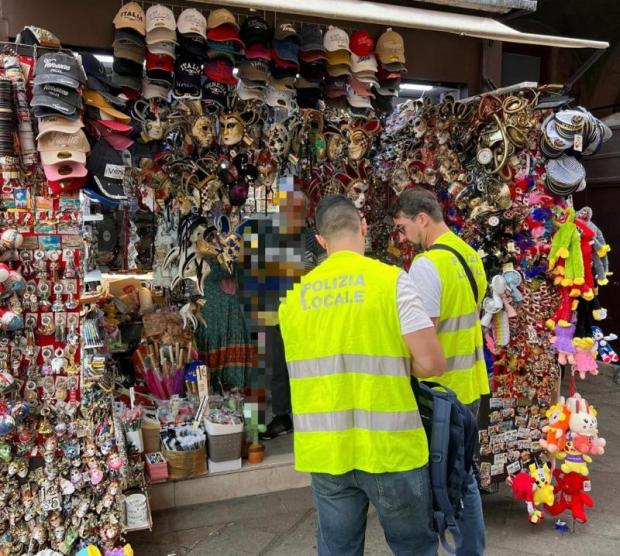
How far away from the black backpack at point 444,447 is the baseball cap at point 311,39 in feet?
8.56

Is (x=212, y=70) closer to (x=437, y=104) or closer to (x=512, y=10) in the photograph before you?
(x=437, y=104)

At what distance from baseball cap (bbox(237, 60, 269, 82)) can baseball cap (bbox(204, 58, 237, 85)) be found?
0.34 feet

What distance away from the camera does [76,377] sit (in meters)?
3.11

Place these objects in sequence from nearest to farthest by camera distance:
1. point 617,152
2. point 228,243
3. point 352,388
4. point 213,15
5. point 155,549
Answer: point 352,388, point 155,549, point 213,15, point 228,243, point 617,152

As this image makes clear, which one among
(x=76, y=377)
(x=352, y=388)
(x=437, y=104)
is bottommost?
(x=76, y=377)

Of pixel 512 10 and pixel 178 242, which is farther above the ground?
pixel 512 10

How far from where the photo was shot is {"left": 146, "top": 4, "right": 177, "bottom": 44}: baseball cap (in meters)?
3.57

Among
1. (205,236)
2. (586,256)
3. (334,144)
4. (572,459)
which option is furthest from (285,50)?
(572,459)

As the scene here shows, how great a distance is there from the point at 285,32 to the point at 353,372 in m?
2.68

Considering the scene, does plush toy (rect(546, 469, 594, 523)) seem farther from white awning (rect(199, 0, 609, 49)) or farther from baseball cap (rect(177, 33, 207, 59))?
baseball cap (rect(177, 33, 207, 59))

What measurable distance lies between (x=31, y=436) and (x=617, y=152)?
781cm

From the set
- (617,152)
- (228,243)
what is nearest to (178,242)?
(228,243)

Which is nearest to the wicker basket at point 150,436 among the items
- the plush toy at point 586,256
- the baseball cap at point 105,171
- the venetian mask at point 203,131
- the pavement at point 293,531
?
the pavement at point 293,531

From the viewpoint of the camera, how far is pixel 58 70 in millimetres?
2830
